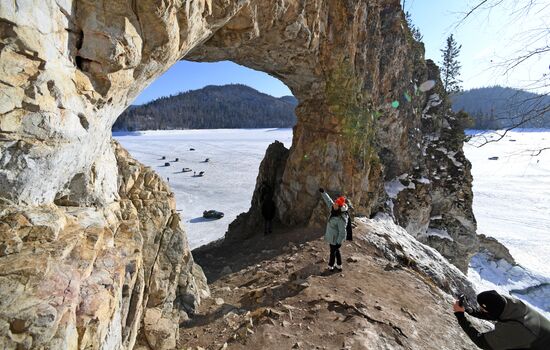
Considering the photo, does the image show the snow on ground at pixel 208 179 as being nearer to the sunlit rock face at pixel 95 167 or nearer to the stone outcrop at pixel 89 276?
the sunlit rock face at pixel 95 167

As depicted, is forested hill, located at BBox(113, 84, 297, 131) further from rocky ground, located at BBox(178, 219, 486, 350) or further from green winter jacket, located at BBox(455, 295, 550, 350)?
green winter jacket, located at BBox(455, 295, 550, 350)

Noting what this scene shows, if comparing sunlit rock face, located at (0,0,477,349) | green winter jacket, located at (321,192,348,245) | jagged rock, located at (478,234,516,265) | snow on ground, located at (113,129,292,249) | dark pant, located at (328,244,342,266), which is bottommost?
jagged rock, located at (478,234,516,265)

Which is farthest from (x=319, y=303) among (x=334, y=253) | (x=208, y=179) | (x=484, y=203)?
(x=484, y=203)

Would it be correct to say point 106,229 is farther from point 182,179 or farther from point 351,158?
point 182,179

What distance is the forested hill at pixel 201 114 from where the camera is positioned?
120m

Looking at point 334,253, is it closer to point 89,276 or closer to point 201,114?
point 89,276

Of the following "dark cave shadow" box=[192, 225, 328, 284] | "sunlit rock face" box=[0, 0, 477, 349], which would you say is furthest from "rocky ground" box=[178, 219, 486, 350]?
"sunlit rock face" box=[0, 0, 477, 349]

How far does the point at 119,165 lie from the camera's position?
5.46 m

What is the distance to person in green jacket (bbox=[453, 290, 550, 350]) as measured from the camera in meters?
3.19

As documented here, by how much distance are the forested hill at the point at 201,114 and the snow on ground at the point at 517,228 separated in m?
67.9

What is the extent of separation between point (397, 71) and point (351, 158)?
7.93m

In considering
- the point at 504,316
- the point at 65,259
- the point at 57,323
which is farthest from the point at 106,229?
the point at 504,316

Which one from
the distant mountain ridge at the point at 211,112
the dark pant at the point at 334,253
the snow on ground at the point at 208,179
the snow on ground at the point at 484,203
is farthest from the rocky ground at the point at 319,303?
the distant mountain ridge at the point at 211,112

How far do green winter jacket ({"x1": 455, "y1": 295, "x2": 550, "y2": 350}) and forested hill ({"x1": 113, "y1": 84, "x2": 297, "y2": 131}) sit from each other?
102 meters
